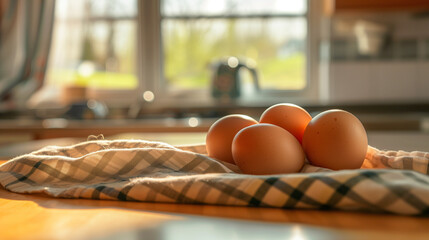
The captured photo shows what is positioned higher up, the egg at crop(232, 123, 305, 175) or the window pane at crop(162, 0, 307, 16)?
the window pane at crop(162, 0, 307, 16)

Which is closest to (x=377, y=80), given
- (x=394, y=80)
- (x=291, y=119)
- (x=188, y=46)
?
(x=394, y=80)

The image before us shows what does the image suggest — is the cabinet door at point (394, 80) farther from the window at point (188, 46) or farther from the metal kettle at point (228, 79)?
the metal kettle at point (228, 79)

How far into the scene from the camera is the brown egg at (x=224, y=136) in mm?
665

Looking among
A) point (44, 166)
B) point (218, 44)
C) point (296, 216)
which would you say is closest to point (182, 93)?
point (218, 44)

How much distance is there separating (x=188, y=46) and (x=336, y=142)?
8.33 ft

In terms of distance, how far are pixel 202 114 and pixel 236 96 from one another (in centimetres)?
32

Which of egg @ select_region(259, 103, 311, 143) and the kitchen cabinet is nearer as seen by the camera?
egg @ select_region(259, 103, 311, 143)

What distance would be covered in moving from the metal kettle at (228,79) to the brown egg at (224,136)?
2040 mm

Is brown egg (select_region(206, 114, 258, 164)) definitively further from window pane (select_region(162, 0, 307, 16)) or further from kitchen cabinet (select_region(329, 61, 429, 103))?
window pane (select_region(162, 0, 307, 16))

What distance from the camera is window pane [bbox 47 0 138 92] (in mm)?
2951

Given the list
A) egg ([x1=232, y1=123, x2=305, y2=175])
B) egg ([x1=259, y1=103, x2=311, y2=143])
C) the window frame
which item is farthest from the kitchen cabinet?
egg ([x1=232, y1=123, x2=305, y2=175])

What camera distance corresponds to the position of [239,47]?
10.0ft

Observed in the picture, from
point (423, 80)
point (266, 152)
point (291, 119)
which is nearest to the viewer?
point (266, 152)

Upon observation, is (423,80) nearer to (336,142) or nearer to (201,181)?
(336,142)
